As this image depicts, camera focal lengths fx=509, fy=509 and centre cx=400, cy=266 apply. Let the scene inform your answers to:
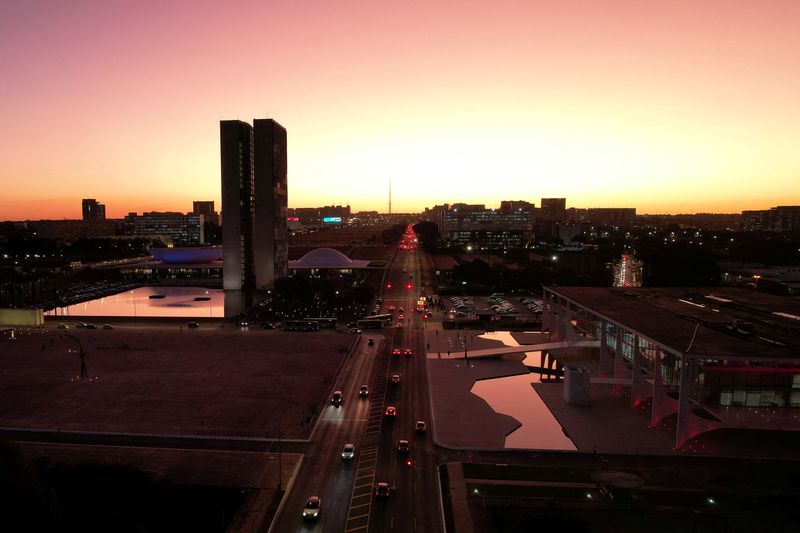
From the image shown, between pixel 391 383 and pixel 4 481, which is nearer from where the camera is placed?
pixel 4 481

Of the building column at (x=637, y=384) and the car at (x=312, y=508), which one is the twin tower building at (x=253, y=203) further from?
the car at (x=312, y=508)

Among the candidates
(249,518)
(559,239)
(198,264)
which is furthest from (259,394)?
(559,239)

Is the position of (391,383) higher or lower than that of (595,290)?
lower

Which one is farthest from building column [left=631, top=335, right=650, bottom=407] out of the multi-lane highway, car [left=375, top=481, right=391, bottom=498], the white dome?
the white dome

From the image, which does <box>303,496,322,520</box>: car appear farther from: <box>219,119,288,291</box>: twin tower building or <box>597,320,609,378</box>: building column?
<box>219,119,288,291</box>: twin tower building

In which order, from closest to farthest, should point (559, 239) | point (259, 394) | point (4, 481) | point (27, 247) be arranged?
point (4, 481), point (259, 394), point (27, 247), point (559, 239)

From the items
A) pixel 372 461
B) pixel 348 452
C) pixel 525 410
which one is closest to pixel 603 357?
pixel 525 410

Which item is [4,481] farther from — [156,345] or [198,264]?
[198,264]
